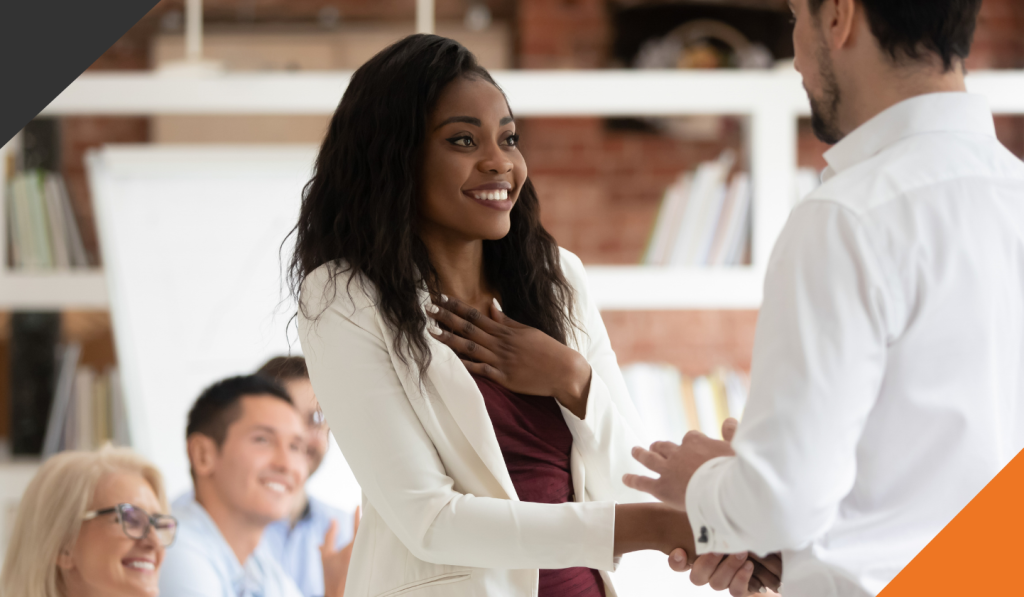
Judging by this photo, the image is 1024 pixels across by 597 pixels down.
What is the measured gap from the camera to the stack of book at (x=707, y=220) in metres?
3.02

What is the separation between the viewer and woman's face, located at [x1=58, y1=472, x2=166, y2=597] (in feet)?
6.61

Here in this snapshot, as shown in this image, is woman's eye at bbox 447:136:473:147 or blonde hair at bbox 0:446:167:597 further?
blonde hair at bbox 0:446:167:597

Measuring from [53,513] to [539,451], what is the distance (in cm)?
130

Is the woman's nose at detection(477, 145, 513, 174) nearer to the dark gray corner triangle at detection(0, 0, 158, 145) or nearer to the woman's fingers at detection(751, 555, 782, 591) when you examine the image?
the woman's fingers at detection(751, 555, 782, 591)

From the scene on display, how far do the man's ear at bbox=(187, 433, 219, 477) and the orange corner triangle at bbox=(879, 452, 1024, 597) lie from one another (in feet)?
6.24

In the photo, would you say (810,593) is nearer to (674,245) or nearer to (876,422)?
(876,422)

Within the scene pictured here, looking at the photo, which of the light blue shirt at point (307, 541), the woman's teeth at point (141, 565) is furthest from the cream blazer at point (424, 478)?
the light blue shirt at point (307, 541)

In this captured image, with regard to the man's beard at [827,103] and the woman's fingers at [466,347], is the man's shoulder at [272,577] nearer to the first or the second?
the woman's fingers at [466,347]

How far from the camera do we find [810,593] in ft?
3.47

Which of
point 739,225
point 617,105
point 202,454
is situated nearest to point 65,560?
point 202,454

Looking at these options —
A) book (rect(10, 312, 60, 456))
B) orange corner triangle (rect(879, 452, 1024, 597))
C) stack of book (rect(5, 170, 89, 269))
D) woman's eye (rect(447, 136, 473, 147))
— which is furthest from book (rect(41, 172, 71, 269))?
orange corner triangle (rect(879, 452, 1024, 597))

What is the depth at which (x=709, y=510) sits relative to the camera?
104 cm

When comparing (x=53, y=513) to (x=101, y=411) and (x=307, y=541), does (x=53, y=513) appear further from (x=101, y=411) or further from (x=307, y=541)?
(x=101, y=411)

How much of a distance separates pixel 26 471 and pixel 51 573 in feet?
3.72
